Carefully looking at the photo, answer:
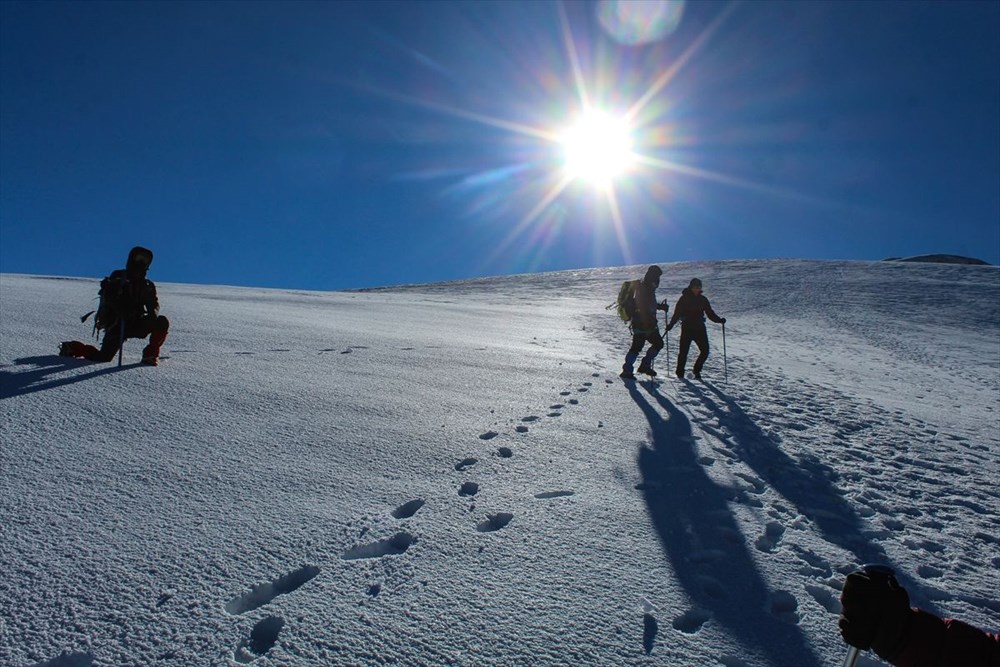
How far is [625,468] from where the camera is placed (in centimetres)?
393

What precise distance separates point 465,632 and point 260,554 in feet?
3.24

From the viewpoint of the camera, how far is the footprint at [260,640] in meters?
1.79

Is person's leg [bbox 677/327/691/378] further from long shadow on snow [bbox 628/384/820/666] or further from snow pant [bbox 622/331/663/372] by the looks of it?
long shadow on snow [bbox 628/384/820/666]

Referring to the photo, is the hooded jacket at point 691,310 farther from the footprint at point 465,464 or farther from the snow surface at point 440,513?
the footprint at point 465,464

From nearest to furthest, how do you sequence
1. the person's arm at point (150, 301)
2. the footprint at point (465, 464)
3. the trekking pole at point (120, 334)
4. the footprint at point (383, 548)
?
1. the footprint at point (383, 548)
2. the footprint at point (465, 464)
3. the trekking pole at point (120, 334)
4. the person's arm at point (150, 301)

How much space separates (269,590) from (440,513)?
0.99m

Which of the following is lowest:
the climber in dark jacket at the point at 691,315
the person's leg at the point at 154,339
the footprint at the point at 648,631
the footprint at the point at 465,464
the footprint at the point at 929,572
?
the footprint at the point at 648,631

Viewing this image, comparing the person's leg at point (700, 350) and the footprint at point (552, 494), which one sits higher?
the person's leg at point (700, 350)

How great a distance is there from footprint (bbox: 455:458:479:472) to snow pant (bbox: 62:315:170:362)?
379 cm

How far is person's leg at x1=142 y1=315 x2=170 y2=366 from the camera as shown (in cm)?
547

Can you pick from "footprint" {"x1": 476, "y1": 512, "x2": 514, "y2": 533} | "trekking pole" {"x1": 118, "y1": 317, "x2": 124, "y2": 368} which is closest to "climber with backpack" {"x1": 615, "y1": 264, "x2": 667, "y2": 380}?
"footprint" {"x1": 476, "y1": 512, "x2": 514, "y2": 533}

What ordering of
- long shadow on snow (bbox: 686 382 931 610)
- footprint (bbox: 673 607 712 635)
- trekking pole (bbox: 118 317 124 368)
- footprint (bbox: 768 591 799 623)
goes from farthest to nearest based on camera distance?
trekking pole (bbox: 118 317 124 368) < long shadow on snow (bbox: 686 382 931 610) < footprint (bbox: 768 591 799 623) < footprint (bbox: 673 607 712 635)

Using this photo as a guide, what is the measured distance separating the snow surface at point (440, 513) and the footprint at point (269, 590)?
0.04 ft

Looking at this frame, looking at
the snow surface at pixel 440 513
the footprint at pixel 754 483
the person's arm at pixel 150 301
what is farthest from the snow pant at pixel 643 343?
the person's arm at pixel 150 301
